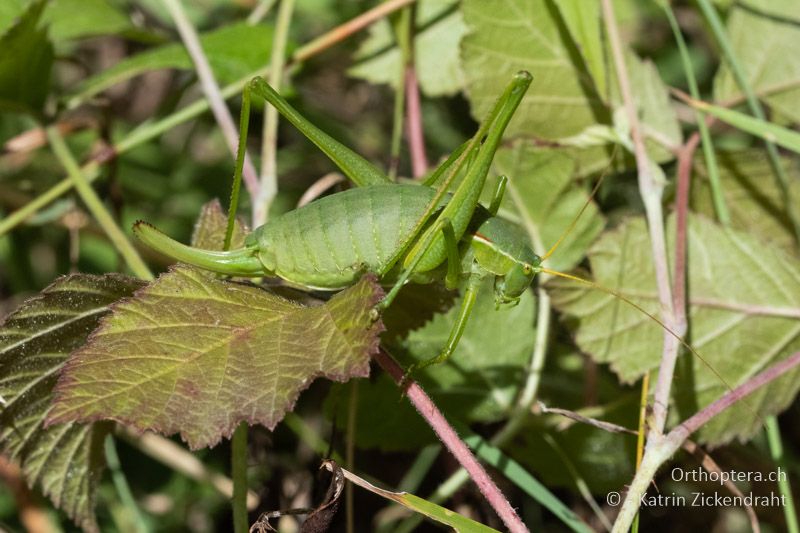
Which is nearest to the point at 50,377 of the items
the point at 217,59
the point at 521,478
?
the point at 521,478

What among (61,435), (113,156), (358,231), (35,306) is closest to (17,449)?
(61,435)

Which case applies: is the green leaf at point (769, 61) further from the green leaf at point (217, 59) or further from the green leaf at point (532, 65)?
the green leaf at point (217, 59)

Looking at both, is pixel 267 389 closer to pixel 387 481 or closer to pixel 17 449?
pixel 17 449

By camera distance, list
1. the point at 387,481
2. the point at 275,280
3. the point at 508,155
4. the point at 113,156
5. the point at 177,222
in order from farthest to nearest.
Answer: the point at 177,222
the point at 387,481
the point at 113,156
the point at 508,155
the point at 275,280

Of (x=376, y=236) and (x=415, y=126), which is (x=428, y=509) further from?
(x=415, y=126)

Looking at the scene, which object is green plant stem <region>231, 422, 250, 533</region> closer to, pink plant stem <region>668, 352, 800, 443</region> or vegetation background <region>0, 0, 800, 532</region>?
vegetation background <region>0, 0, 800, 532</region>

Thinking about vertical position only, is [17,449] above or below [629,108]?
below

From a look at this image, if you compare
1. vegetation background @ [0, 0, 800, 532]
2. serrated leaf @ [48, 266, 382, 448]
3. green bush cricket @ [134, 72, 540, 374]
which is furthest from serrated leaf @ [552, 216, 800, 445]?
serrated leaf @ [48, 266, 382, 448]
